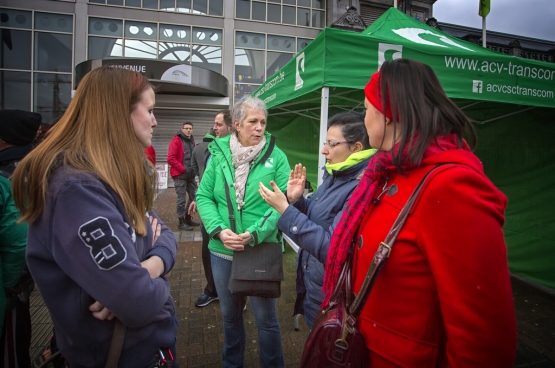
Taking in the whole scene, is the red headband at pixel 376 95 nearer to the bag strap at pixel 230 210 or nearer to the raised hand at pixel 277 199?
the raised hand at pixel 277 199

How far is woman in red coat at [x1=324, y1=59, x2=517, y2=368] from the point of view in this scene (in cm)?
94

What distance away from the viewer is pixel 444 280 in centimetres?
96

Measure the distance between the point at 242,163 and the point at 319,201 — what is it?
2.21 ft

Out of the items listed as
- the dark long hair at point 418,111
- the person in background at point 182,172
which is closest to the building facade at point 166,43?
the person in background at point 182,172

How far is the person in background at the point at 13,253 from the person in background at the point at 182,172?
4.31 meters

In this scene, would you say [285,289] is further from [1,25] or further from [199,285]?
[1,25]

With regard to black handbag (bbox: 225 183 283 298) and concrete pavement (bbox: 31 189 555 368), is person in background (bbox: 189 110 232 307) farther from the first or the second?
black handbag (bbox: 225 183 283 298)

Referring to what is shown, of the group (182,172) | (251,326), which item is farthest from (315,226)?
(182,172)

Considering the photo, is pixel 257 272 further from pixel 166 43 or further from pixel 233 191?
pixel 166 43

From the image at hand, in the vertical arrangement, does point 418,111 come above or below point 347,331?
above

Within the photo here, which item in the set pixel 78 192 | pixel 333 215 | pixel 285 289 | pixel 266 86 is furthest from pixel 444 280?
pixel 266 86

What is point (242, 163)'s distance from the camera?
232 cm

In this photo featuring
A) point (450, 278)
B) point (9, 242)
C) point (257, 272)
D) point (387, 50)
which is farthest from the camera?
point (387, 50)

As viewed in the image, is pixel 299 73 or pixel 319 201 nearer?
pixel 319 201
